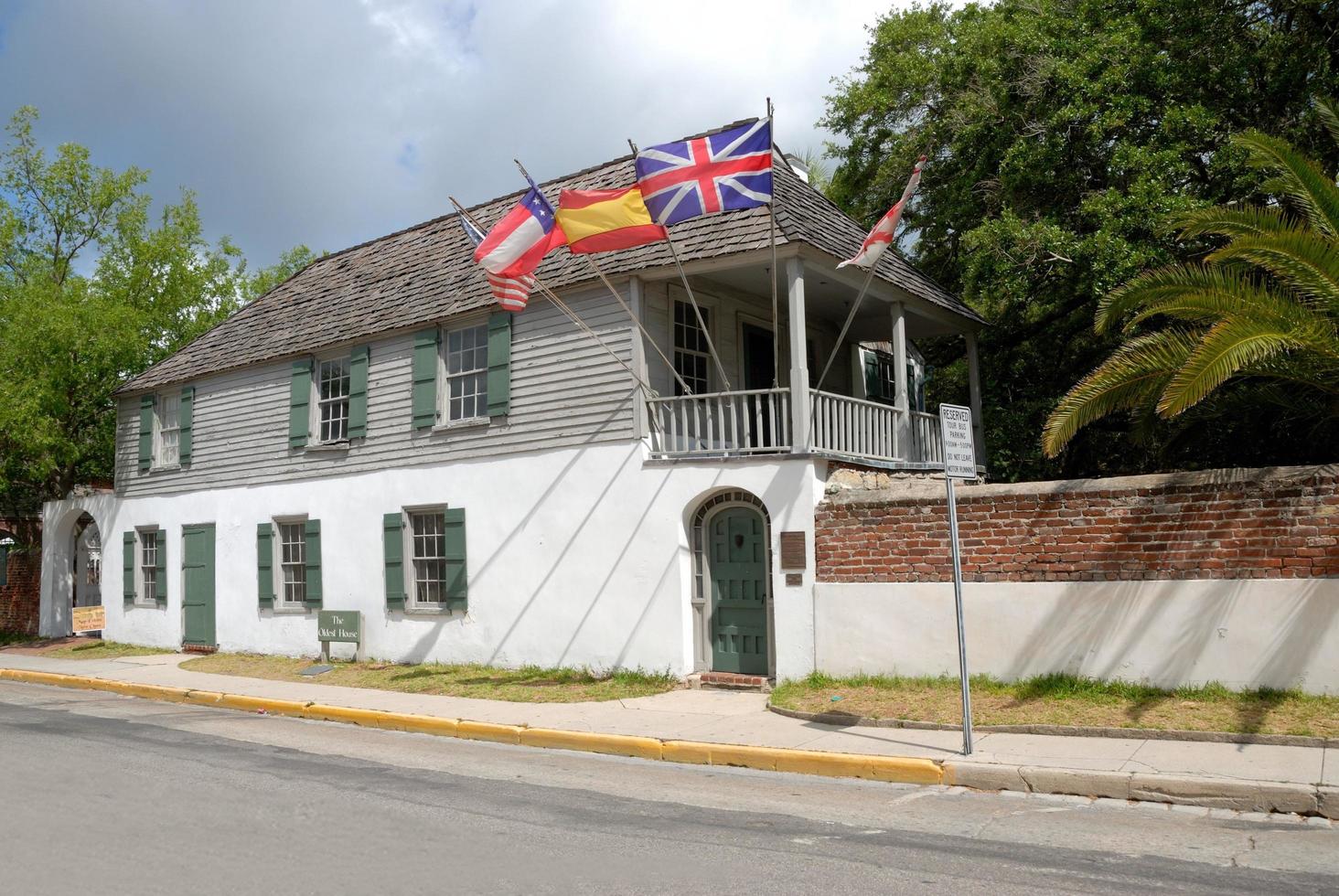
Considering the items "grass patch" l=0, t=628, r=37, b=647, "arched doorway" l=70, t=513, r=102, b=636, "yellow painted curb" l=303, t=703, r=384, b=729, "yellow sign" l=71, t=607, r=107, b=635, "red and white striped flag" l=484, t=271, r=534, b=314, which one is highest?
"red and white striped flag" l=484, t=271, r=534, b=314

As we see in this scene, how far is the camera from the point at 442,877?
18.6 ft

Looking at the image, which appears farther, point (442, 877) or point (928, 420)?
point (928, 420)

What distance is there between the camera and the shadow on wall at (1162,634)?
9.26 meters

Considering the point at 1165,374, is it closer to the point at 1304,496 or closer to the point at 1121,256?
the point at 1304,496

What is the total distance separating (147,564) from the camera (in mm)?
20844

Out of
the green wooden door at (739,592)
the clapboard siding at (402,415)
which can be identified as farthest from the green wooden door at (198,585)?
the green wooden door at (739,592)

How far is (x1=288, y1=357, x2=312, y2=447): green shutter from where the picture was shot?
17.8 meters

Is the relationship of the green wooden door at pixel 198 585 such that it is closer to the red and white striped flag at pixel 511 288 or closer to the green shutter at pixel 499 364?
the green shutter at pixel 499 364

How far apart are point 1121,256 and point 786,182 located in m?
4.70

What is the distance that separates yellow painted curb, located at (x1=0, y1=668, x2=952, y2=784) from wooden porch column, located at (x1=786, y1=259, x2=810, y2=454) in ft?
13.1

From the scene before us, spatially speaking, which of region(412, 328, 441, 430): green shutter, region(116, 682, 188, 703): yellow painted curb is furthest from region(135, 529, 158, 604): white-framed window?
region(412, 328, 441, 430): green shutter

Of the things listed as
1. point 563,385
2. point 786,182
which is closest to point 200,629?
point 563,385

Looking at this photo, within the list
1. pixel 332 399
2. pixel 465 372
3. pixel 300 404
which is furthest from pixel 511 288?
pixel 300 404

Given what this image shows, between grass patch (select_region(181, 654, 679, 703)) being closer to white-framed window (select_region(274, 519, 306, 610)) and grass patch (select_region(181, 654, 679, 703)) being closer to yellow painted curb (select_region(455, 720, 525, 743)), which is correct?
yellow painted curb (select_region(455, 720, 525, 743))
